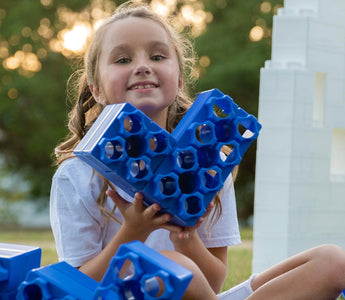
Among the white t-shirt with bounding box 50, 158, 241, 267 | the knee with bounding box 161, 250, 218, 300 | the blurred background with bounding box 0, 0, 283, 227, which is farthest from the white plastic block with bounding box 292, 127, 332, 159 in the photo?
the blurred background with bounding box 0, 0, 283, 227

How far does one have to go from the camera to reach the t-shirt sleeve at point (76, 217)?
1.84 metres

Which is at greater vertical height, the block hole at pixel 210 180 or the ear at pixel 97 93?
the ear at pixel 97 93

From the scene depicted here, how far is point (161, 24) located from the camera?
6.35ft

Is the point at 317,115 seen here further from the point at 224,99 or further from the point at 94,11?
the point at 94,11

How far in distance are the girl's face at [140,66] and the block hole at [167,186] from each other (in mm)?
418

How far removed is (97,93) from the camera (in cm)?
204

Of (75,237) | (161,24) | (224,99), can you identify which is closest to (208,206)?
(224,99)

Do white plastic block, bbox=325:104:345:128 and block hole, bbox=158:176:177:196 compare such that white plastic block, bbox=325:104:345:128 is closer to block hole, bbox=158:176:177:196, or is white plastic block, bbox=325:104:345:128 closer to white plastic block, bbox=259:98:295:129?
white plastic block, bbox=259:98:295:129

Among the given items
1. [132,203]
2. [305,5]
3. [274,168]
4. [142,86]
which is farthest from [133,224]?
[305,5]

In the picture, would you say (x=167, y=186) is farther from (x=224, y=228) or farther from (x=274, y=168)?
(x=274, y=168)

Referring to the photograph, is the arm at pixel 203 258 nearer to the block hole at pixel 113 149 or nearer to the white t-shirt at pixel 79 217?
the white t-shirt at pixel 79 217

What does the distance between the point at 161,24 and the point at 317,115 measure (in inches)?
74.0

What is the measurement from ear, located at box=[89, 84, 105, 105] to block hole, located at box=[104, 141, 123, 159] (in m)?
0.66

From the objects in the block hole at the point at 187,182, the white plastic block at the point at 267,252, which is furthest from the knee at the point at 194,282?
the white plastic block at the point at 267,252
